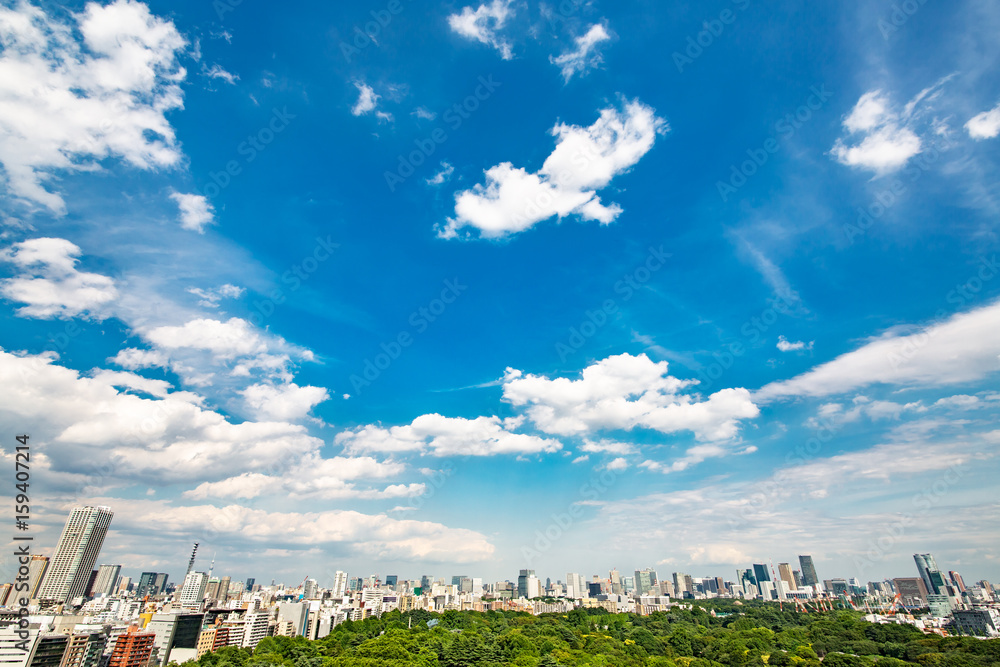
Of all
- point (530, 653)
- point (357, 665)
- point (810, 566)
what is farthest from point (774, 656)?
point (810, 566)

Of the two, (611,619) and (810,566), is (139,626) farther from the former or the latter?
(810,566)

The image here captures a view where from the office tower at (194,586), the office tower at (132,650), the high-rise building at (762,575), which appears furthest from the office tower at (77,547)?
the high-rise building at (762,575)

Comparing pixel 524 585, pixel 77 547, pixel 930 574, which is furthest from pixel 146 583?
→ pixel 930 574

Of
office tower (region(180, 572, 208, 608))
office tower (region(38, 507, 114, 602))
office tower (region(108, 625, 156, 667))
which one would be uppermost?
office tower (region(38, 507, 114, 602))

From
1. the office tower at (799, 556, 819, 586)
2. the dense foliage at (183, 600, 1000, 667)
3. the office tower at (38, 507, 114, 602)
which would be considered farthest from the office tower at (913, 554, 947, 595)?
the office tower at (38, 507, 114, 602)

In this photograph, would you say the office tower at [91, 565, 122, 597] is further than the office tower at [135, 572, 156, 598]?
No

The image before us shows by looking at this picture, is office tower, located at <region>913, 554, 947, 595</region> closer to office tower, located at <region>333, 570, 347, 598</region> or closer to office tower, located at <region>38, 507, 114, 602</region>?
office tower, located at <region>333, 570, 347, 598</region>
